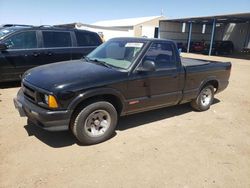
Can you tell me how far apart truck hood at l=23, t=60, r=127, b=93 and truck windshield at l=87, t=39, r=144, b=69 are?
28 centimetres

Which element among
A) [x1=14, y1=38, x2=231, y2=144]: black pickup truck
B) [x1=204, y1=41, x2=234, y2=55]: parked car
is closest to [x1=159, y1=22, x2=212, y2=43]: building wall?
[x1=204, y1=41, x2=234, y2=55]: parked car

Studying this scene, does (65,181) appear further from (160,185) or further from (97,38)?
(97,38)

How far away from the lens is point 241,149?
431 centimetres

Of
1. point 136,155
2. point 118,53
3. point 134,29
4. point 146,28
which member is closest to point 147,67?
point 118,53

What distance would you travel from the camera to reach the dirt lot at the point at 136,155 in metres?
3.25

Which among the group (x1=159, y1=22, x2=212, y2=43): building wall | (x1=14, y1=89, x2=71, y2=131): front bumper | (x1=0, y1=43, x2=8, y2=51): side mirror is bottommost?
(x1=159, y1=22, x2=212, y2=43): building wall

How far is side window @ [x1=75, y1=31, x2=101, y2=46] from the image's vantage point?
8.49 m

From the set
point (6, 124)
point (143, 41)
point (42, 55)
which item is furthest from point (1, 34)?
point (143, 41)

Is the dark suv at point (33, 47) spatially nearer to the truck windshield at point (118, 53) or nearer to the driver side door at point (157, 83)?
the truck windshield at point (118, 53)

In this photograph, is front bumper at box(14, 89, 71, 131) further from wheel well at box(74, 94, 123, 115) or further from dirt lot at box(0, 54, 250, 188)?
dirt lot at box(0, 54, 250, 188)

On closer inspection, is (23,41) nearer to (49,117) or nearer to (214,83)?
(49,117)

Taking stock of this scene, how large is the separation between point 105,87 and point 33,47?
4470 millimetres

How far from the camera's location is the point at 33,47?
296 inches

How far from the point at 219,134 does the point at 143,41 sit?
2.36 meters
